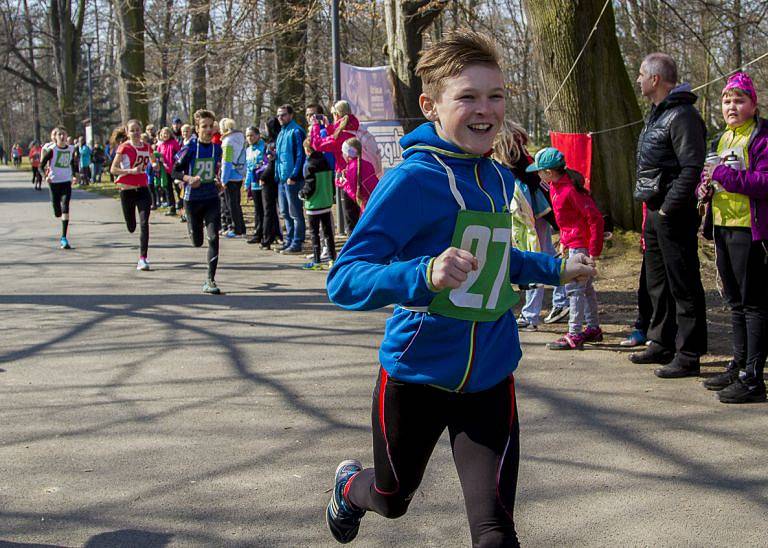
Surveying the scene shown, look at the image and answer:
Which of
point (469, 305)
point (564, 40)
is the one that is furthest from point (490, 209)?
point (564, 40)

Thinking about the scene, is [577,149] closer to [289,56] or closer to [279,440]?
[279,440]

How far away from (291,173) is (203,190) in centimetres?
302

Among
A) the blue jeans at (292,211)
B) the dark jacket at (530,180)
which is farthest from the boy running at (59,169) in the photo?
the dark jacket at (530,180)

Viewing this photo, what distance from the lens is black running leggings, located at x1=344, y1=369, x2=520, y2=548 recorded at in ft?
9.70

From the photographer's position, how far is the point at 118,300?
10.3 meters

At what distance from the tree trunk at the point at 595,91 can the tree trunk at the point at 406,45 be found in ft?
10.7

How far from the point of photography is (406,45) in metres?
14.6

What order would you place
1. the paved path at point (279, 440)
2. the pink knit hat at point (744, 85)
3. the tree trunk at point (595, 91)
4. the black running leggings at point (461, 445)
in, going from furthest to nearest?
the tree trunk at point (595, 91) < the pink knit hat at point (744, 85) < the paved path at point (279, 440) < the black running leggings at point (461, 445)

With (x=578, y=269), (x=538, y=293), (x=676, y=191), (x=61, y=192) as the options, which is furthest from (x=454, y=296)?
(x=61, y=192)

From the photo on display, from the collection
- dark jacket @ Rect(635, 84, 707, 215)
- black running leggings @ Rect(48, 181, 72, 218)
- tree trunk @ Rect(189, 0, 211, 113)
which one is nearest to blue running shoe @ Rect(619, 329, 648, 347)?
dark jacket @ Rect(635, 84, 707, 215)

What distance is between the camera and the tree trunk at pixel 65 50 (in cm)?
4697

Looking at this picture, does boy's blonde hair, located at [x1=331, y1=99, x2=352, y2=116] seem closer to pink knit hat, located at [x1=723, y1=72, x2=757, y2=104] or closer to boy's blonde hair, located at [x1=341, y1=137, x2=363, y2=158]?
boy's blonde hair, located at [x1=341, y1=137, x2=363, y2=158]

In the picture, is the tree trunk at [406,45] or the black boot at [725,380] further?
the tree trunk at [406,45]

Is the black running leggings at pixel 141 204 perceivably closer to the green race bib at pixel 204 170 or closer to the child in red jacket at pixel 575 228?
the green race bib at pixel 204 170
